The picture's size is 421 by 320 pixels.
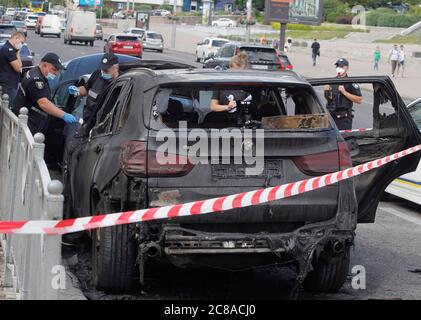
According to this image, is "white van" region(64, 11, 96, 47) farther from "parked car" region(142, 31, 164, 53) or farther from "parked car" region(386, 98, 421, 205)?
"parked car" region(386, 98, 421, 205)

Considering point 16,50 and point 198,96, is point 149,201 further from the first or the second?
point 16,50

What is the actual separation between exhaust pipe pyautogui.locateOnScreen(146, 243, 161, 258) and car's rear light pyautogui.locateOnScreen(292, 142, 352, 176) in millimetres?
1190

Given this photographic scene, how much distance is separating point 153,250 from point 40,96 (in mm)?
4553

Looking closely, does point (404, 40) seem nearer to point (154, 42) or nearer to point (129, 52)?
point (154, 42)

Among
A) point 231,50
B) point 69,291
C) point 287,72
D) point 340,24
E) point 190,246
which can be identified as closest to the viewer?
point 190,246

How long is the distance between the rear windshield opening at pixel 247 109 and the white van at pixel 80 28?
65.9m

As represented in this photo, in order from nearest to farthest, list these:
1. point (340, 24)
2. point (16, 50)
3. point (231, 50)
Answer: point (16, 50) → point (231, 50) → point (340, 24)

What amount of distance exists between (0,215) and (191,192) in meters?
2.82

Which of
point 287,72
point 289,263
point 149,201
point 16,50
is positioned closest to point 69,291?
point 149,201

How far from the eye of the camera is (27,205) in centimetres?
631

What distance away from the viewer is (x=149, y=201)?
664 cm

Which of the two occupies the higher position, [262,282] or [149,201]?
[149,201]

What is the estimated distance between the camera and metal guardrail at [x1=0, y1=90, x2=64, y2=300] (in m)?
4.82

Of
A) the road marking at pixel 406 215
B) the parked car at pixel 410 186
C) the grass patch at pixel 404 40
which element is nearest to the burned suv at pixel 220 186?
the road marking at pixel 406 215
